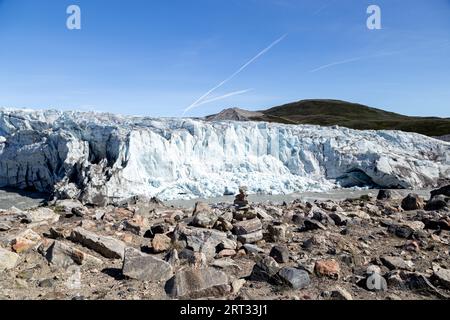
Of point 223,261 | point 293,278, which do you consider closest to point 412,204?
point 223,261

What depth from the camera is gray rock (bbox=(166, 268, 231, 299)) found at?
408cm

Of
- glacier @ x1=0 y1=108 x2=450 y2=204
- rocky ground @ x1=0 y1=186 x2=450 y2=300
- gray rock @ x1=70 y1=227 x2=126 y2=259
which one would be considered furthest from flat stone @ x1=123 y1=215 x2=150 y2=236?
glacier @ x1=0 y1=108 x2=450 y2=204

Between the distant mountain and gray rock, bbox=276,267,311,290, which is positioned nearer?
gray rock, bbox=276,267,311,290

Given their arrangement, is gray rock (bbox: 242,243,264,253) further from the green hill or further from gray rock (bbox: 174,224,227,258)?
the green hill

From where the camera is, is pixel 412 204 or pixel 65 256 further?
pixel 412 204

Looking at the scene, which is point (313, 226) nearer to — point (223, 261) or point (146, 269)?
point (223, 261)

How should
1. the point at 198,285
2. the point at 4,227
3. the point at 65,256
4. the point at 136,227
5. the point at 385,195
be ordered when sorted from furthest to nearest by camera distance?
the point at 385,195, the point at 136,227, the point at 4,227, the point at 65,256, the point at 198,285

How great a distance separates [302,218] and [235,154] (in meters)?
19.6

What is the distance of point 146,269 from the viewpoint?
4.55 metres

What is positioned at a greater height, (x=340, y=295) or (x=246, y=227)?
(x=246, y=227)

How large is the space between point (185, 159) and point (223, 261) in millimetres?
20952

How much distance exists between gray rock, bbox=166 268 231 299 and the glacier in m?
17.3
